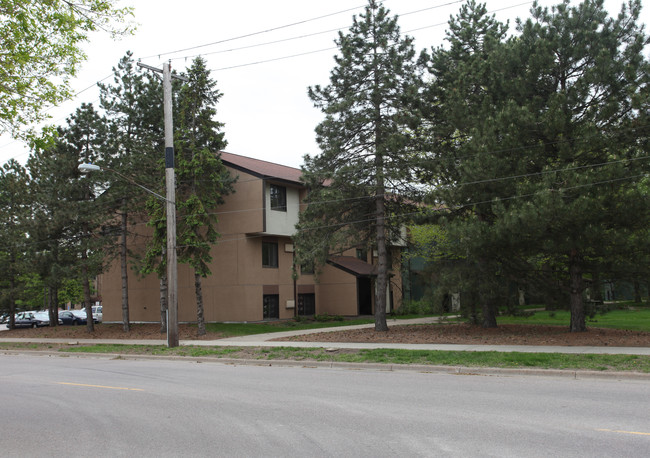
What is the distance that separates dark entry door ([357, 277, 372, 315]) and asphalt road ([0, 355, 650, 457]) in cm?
2449

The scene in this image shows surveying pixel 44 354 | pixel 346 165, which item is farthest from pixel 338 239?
pixel 44 354

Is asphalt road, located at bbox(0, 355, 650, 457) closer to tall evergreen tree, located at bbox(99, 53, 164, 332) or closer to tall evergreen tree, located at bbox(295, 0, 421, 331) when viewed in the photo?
tall evergreen tree, located at bbox(295, 0, 421, 331)

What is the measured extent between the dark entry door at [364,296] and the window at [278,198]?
8.52m

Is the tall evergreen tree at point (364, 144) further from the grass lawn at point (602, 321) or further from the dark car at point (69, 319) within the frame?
the dark car at point (69, 319)

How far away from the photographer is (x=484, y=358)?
13.6 m

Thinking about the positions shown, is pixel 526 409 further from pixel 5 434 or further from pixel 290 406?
pixel 5 434

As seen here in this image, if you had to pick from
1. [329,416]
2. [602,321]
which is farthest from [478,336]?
[329,416]

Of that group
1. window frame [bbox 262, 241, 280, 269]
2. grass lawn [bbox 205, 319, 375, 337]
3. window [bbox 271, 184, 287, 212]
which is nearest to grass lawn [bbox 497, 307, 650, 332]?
grass lawn [bbox 205, 319, 375, 337]

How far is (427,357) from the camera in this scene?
1444 cm

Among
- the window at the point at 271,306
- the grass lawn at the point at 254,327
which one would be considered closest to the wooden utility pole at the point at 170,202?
the grass lawn at the point at 254,327

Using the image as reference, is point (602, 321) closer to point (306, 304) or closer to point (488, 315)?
point (488, 315)

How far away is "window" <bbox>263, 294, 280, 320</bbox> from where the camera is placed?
32562 mm

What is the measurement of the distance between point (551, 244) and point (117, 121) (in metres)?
22.5

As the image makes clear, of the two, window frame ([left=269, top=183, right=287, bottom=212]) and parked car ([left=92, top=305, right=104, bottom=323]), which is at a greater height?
window frame ([left=269, top=183, right=287, bottom=212])
